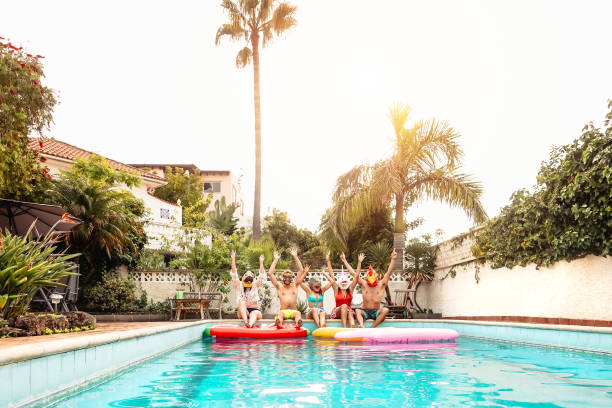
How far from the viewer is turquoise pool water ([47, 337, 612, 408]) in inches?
172

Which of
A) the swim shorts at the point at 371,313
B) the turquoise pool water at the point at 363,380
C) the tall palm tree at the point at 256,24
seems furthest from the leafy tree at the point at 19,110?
the tall palm tree at the point at 256,24

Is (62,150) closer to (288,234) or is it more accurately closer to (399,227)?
(399,227)

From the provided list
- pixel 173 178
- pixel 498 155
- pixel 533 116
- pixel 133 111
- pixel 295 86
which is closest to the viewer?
pixel 533 116

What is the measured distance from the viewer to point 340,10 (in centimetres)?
1210

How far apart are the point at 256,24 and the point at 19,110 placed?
13983mm

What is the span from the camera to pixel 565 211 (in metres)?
9.59

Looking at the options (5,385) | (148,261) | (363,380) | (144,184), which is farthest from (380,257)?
(144,184)

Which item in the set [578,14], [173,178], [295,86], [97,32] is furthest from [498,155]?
[173,178]

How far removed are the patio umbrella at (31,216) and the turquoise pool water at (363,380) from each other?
177 inches

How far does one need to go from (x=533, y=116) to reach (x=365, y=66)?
4.67 metres

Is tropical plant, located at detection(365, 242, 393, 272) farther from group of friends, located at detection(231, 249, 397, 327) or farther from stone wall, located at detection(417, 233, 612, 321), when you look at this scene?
group of friends, located at detection(231, 249, 397, 327)

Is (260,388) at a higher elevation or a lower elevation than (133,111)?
lower

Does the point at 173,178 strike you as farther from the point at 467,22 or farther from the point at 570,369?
the point at 570,369

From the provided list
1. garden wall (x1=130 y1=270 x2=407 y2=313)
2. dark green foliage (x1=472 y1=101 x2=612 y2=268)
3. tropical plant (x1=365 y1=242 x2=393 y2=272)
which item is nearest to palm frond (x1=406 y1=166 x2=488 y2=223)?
tropical plant (x1=365 y1=242 x2=393 y2=272)
